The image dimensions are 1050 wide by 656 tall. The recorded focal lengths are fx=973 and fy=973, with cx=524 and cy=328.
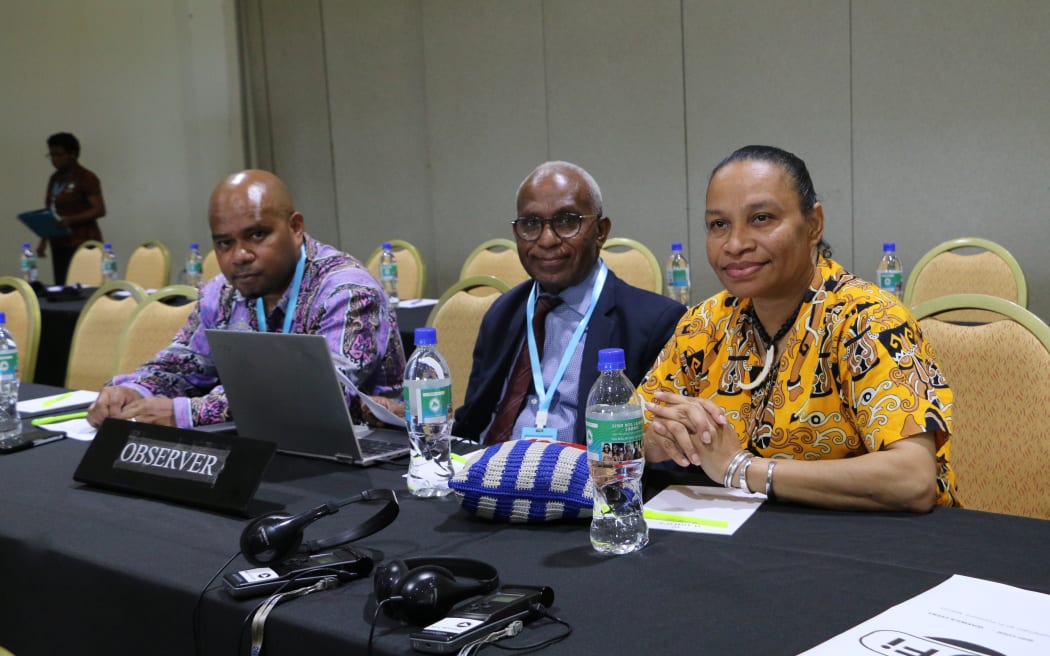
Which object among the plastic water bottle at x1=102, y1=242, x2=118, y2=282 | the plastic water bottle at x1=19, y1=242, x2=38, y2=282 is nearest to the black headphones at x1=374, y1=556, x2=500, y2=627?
the plastic water bottle at x1=102, y1=242, x2=118, y2=282

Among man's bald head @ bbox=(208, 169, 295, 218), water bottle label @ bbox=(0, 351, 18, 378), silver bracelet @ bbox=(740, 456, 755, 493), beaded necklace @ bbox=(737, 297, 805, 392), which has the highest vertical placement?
man's bald head @ bbox=(208, 169, 295, 218)

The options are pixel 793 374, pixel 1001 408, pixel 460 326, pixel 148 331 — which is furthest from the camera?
pixel 148 331

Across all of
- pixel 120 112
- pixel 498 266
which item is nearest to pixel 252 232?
pixel 498 266

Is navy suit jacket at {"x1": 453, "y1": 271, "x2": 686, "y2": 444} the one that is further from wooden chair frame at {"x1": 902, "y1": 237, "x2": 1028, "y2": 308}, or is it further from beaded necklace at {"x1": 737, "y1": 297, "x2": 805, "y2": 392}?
wooden chair frame at {"x1": 902, "y1": 237, "x2": 1028, "y2": 308}

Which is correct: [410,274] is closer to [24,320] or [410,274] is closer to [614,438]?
[24,320]

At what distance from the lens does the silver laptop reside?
74.9 inches

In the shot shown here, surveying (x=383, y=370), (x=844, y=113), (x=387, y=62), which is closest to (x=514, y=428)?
(x=383, y=370)

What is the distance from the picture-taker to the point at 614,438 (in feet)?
4.74

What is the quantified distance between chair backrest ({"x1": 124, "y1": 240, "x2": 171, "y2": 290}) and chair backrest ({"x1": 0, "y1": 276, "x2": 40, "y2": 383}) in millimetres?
3215

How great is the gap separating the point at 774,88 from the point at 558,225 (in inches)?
166

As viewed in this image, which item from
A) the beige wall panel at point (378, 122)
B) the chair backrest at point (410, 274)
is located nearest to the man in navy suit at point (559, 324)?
the chair backrest at point (410, 274)

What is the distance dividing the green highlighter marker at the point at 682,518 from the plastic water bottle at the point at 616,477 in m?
0.06

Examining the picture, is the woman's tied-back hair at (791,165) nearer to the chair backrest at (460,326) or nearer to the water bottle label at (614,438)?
the water bottle label at (614,438)

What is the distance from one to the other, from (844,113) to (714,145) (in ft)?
2.83
